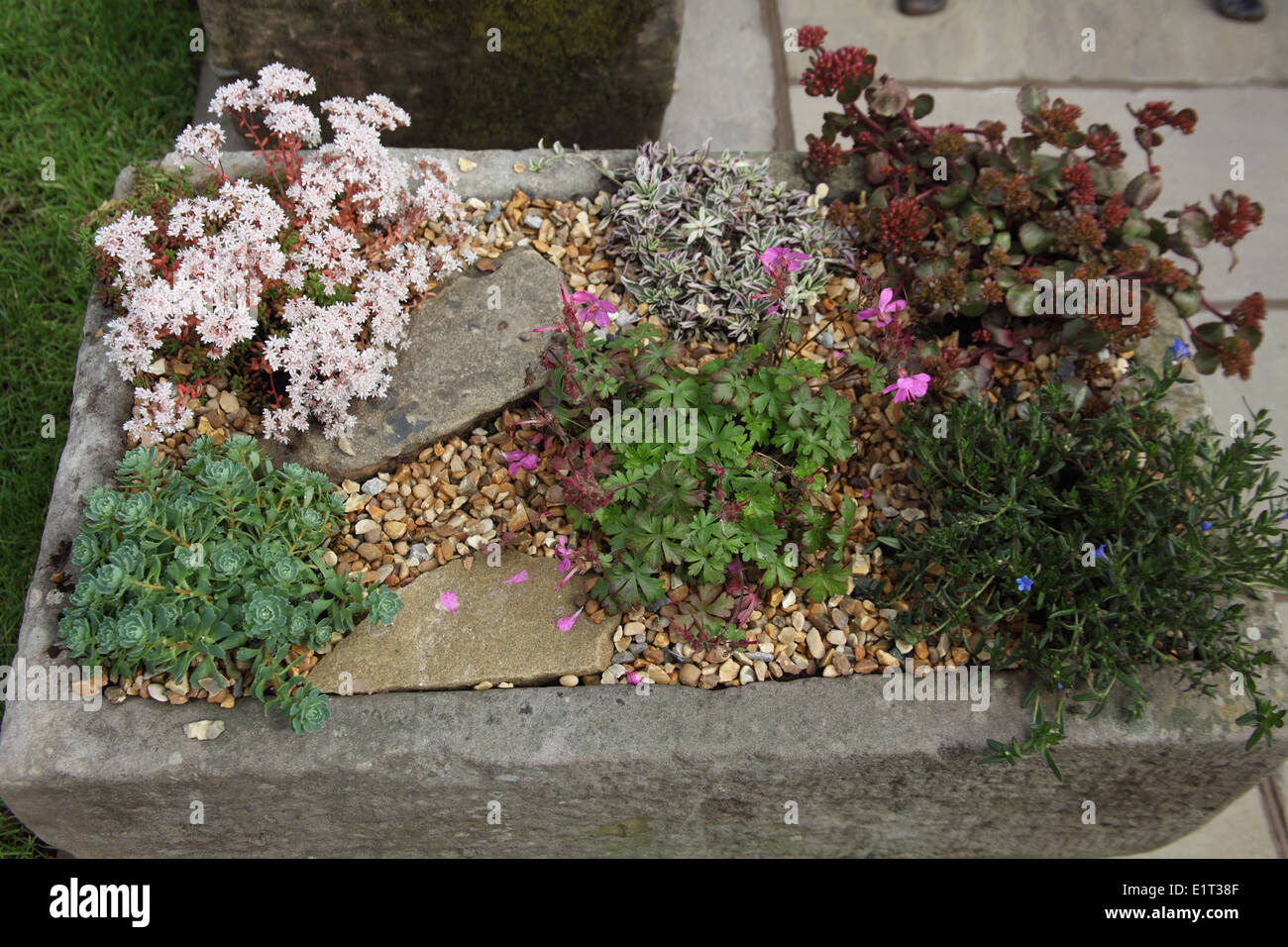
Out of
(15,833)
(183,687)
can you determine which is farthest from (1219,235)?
(15,833)

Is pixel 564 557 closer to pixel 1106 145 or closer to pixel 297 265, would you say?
pixel 297 265

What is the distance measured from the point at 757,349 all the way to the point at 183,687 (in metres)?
1.59

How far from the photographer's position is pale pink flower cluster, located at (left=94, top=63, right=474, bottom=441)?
97.7 inches

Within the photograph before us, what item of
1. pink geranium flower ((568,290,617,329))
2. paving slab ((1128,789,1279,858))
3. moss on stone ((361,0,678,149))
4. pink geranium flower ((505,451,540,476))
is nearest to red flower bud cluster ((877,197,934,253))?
pink geranium flower ((568,290,617,329))

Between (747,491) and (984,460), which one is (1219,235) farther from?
(747,491)

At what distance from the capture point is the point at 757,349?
8.13 ft

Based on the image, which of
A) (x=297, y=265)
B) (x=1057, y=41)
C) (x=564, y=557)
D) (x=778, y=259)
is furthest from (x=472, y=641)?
(x=1057, y=41)

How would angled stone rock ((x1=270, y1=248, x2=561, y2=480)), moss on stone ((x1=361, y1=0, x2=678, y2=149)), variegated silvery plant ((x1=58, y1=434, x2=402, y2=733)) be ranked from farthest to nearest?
moss on stone ((x1=361, y1=0, x2=678, y2=149)) < angled stone rock ((x1=270, y1=248, x2=561, y2=480)) < variegated silvery plant ((x1=58, y1=434, x2=402, y2=733))

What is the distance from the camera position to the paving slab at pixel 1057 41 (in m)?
4.08

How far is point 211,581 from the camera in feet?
7.48

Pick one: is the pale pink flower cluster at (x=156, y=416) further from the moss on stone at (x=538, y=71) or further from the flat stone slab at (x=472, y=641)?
the moss on stone at (x=538, y=71)

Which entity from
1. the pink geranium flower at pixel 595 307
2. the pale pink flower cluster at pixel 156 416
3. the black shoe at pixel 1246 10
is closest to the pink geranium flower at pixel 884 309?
the pink geranium flower at pixel 595 307

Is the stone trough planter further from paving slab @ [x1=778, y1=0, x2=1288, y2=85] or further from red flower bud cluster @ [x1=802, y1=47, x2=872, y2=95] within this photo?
paving slab @ [x1=778, y1=0, x2=1288, y2=85]

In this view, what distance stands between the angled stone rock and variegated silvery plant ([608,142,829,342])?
0.94ft
